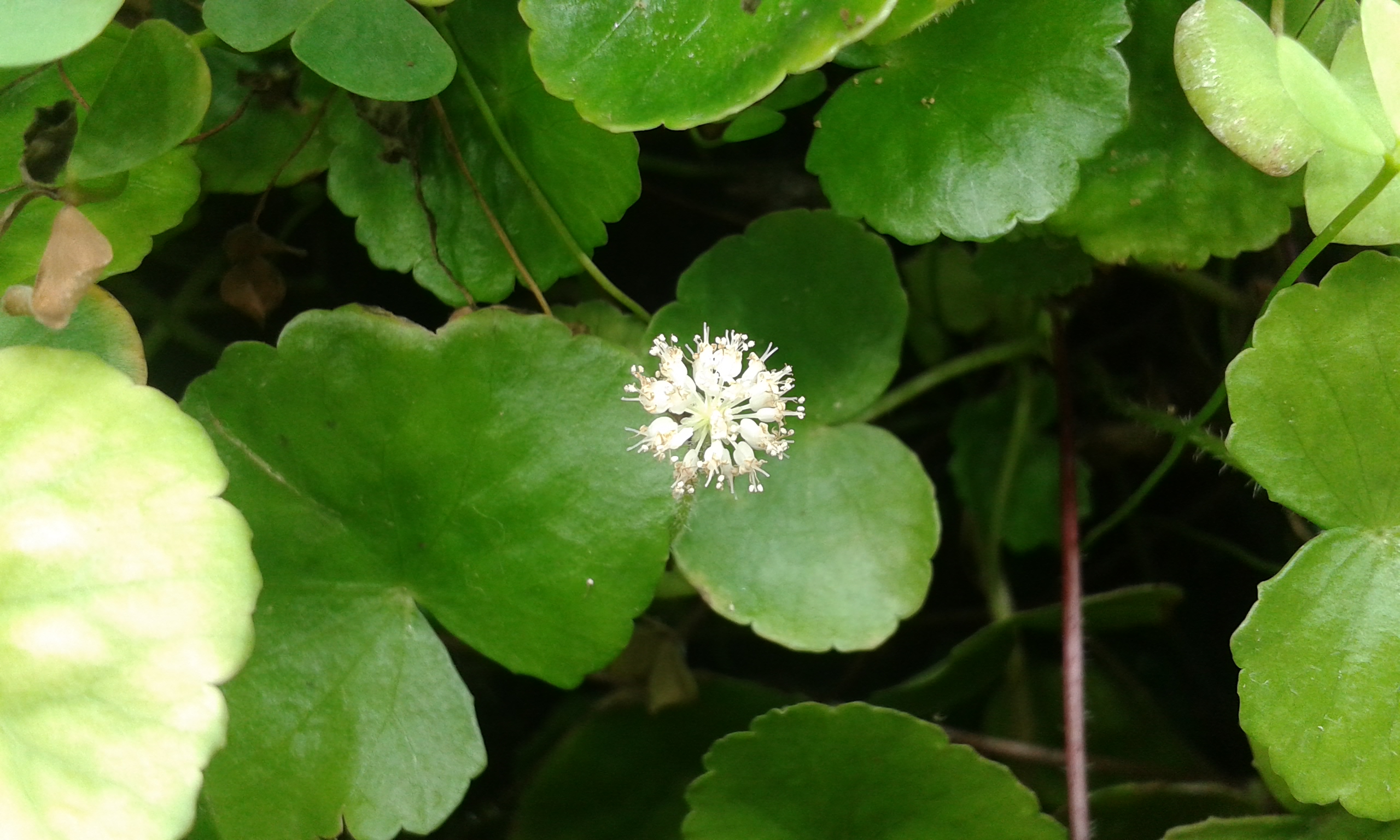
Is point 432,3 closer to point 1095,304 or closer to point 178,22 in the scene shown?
point 178,22

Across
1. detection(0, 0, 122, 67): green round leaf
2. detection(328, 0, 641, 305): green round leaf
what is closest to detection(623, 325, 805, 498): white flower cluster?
detection(328, 0, 641, 305): green round leaf

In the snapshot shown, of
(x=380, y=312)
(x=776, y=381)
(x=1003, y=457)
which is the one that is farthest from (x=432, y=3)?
(x=1003, y=457)

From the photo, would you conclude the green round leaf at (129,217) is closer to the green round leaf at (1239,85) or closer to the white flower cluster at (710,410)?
the white flower cluster at (710,410)

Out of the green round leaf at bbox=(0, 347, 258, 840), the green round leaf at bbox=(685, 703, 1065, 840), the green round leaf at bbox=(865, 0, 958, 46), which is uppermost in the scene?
the green round leaf at bbox=(865, 0, 958, 46)

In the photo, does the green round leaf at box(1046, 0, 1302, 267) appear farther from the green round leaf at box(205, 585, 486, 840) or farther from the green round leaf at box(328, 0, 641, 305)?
the green round leaf at box(205, 585, 486, 840)

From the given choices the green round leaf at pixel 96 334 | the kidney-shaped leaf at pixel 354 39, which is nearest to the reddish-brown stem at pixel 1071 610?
the kidney-shaped leaf at pixel 354 39

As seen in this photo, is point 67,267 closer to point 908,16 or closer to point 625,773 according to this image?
point 908,16
